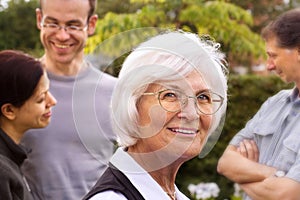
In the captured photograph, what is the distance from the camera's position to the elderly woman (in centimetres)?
182

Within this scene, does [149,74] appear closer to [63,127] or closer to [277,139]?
[277,139]

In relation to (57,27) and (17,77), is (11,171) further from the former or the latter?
(57,27)

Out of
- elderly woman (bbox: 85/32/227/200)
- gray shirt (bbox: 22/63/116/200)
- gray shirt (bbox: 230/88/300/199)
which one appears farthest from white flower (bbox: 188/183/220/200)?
elderly woman (bbox: 85/32/227/200)

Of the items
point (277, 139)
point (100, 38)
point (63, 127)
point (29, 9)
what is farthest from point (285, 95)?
point (29, 9)

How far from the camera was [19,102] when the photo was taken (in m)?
3.09

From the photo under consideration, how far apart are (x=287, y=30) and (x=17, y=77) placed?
1225mm

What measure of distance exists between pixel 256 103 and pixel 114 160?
6.59 metres

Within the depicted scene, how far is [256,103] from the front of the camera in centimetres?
831

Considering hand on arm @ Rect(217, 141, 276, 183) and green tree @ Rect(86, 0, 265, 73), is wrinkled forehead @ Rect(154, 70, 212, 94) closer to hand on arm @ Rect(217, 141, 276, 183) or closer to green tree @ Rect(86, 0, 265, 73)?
hand on arm @ Rect(217, 141, 276, 183)

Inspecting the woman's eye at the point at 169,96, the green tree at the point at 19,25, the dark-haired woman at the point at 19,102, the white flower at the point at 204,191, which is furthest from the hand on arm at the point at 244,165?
the green tree at the point at 19,25

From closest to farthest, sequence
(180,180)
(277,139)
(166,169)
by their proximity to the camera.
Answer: (166,169) → (277,139) → (180,180)

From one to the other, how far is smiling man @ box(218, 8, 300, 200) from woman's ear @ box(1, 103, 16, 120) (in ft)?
3.26

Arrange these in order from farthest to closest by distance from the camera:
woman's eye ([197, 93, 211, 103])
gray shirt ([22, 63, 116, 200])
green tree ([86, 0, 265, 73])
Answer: green tree ([86, 0, 265, 73]), gray shirt ([22, 63, 116, 200]), woman's eye ([197, 93, 211, 103])

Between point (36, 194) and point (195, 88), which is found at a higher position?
point (195, 88)
